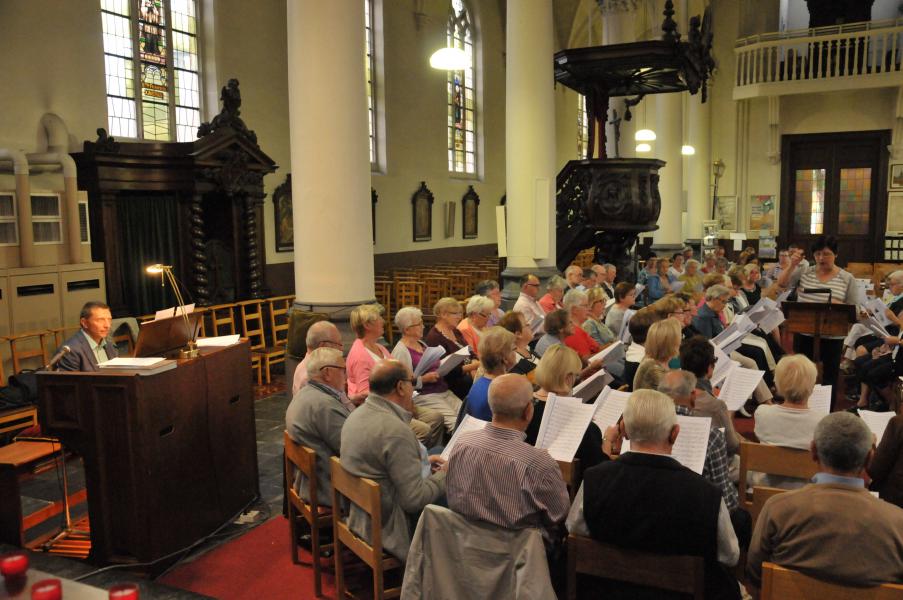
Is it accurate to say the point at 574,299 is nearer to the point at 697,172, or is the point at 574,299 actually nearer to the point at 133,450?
the point at 133,450

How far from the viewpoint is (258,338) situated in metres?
10.1

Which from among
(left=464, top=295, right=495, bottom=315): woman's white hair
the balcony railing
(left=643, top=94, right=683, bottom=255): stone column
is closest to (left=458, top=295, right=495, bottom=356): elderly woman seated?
(left=464, top=295, right=495, bottom=315): woman's white hair

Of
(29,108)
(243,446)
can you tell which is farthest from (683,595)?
(29,108)

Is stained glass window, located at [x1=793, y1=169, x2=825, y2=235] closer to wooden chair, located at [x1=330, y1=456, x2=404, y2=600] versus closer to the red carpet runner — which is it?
the red carpet runner

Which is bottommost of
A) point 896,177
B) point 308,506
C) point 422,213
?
point 308,506

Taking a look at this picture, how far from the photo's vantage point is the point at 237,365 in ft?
16.3

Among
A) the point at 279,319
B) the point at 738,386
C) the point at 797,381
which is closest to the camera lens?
the point at 797,381

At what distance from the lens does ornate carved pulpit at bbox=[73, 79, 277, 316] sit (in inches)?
337

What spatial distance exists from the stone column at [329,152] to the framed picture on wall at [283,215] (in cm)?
602

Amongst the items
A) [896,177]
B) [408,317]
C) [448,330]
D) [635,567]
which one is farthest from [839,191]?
[635,567]

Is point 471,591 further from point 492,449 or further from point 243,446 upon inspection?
point 243,446

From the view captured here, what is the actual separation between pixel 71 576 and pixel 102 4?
27.7 ft

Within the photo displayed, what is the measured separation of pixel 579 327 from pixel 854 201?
673 inches

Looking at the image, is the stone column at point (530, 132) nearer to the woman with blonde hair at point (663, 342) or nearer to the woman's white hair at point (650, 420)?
the woman with blonde hair at point (663, 342)
